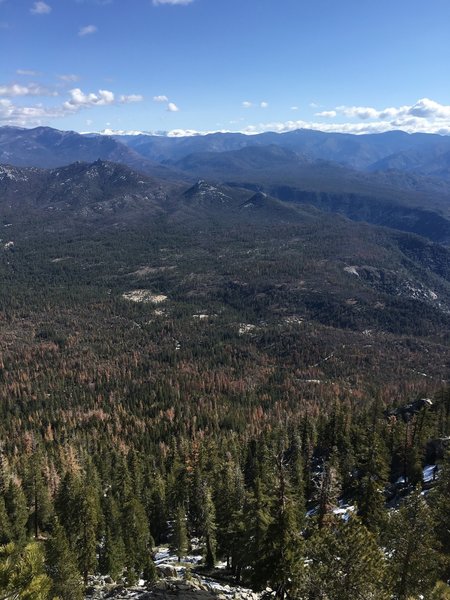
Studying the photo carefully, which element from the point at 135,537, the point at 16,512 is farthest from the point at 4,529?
the point at 135,537

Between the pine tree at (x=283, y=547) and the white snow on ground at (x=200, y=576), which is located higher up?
the pine tree at (x=283, y=547)

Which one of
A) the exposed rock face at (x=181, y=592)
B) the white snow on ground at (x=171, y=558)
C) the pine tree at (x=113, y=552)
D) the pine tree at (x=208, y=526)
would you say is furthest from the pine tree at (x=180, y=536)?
the exposed rock face at (x=181, y=592)

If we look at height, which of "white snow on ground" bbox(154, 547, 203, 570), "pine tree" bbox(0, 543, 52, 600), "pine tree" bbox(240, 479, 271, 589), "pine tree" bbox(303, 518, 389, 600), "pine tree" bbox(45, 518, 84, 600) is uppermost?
"pine tree" bbox(0, 543, 52, 600)

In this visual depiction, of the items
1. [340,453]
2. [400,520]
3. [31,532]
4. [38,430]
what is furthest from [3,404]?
[400,520]

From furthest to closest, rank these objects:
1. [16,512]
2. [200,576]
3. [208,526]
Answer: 1. [16,512]
2. [208,526]
3. [200,576]

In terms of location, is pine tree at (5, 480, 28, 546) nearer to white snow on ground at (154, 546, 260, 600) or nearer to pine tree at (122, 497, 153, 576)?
pine tree at (122, 497, 153, 576)

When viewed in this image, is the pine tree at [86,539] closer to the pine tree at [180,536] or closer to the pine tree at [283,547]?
the pine tree at [180,536]

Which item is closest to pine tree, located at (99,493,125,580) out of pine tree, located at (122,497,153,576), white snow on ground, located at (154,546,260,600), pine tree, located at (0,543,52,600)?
pine tree, located at (122,497,153,576)

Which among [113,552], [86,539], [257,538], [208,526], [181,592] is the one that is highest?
[257,538]

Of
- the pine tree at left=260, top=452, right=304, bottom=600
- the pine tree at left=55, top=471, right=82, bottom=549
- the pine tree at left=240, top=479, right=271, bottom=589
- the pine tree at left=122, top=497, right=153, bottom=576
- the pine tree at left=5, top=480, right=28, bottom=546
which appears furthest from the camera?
the pine tree at left=5, top=480, right=28, bottom=546

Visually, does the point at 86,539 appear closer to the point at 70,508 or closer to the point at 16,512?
the point at 70,508
